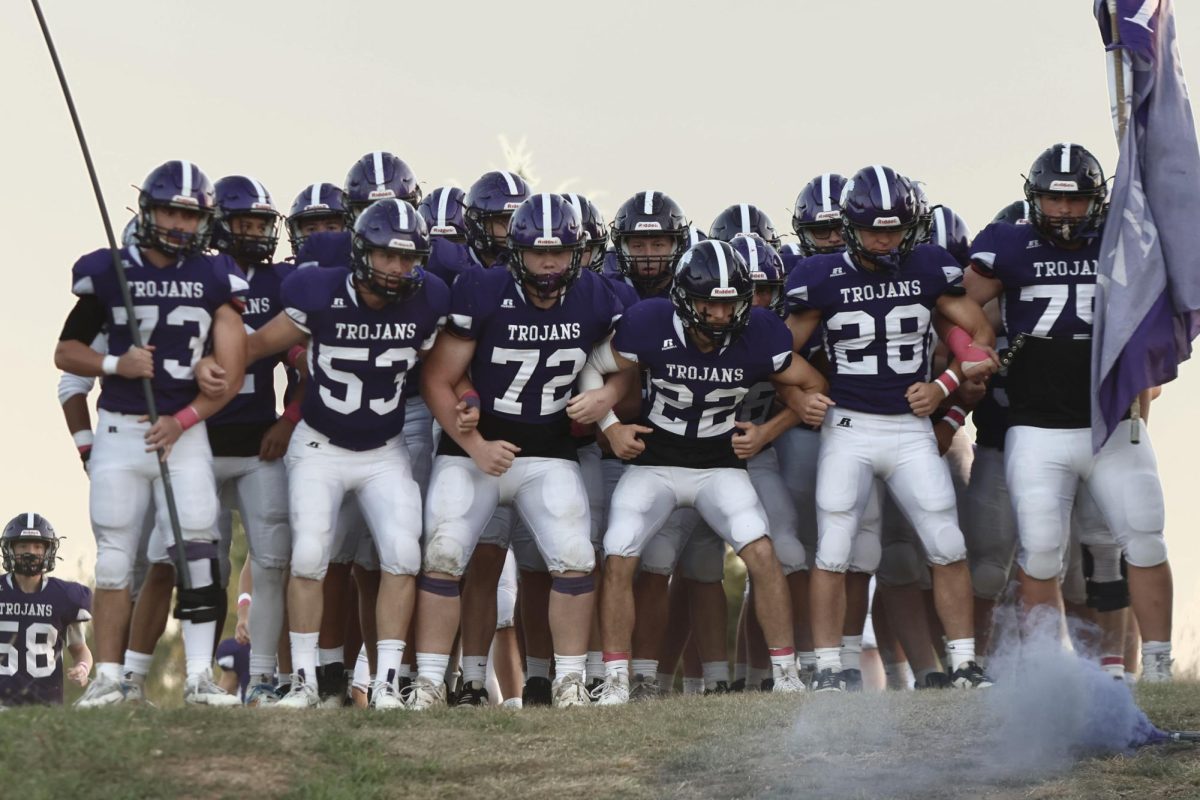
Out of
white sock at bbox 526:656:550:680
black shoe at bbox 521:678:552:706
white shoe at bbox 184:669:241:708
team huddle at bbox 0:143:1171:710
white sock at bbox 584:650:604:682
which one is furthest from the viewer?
white sock at bbox 584:650:604:682

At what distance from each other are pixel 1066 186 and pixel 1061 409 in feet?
3.93

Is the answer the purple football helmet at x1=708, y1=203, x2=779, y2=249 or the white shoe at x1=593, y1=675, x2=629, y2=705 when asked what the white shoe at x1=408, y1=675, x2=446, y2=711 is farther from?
the purple football helmet at x1=708, y1=203, x2=779, y2=249

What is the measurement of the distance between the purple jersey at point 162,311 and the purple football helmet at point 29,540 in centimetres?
343

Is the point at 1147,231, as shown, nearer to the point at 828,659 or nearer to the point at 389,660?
the point at 828,659

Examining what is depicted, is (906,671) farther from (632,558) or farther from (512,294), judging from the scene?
(512,294)

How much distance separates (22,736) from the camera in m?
7.11

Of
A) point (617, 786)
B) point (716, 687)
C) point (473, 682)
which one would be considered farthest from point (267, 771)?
point (716, 687)

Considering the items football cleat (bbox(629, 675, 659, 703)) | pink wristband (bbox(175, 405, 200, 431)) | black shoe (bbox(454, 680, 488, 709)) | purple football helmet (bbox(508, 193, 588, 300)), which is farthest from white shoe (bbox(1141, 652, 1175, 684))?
pink wristband (bbox(175, 405, 200, 431))

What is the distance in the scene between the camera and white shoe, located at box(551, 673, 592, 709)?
890 centimetres

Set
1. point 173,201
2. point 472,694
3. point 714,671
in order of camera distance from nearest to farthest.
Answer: point 173,201 → point 472,694 → point 714,671

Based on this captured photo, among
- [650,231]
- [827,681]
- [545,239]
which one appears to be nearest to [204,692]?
[545,239]

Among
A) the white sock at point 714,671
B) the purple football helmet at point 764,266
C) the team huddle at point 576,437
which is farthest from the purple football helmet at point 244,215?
the white sock at point 714,671

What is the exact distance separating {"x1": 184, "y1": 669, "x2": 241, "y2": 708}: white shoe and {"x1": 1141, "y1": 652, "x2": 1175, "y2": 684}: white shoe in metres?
4.81

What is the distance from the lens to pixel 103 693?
26.9 ft
